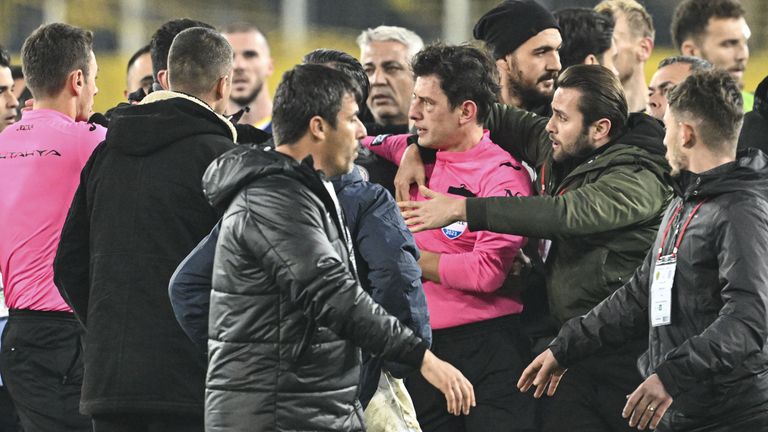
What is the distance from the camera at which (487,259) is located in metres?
4.91

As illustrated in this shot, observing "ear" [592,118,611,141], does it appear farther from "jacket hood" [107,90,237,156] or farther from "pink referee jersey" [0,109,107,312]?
"pink referee jersey" [0,109,107,312]

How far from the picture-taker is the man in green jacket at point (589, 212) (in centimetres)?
468

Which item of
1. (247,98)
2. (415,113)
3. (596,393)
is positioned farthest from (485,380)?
(247,98)

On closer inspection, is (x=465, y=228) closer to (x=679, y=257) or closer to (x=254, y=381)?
(x=679, y=257)

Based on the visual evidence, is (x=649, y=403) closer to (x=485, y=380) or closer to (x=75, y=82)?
(x=485, y=380)

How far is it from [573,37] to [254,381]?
3.27 meters

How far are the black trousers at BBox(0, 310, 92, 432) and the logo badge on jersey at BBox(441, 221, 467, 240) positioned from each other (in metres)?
1.56

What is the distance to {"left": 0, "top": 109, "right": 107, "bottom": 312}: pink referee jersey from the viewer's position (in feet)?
16.6

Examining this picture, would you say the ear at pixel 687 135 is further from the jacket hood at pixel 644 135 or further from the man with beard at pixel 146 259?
the man with beard at pixel 146 259

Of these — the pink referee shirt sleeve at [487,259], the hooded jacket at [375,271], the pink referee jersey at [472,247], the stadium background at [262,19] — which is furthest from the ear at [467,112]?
the stadium background at [262,19]

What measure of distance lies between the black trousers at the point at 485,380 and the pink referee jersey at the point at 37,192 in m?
1.54

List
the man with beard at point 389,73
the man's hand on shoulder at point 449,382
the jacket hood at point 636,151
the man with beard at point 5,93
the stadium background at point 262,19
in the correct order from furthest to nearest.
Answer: the stadium background at point 262,19
the man with beard at point 5,93
the man with beard at point 389,73
the jacket hood at point 636,151
the man's hand on shoulder at point 449,382

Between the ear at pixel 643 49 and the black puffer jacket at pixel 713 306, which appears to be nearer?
the black puffer jacket at pixel 713 306

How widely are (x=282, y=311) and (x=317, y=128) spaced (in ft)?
1.84
